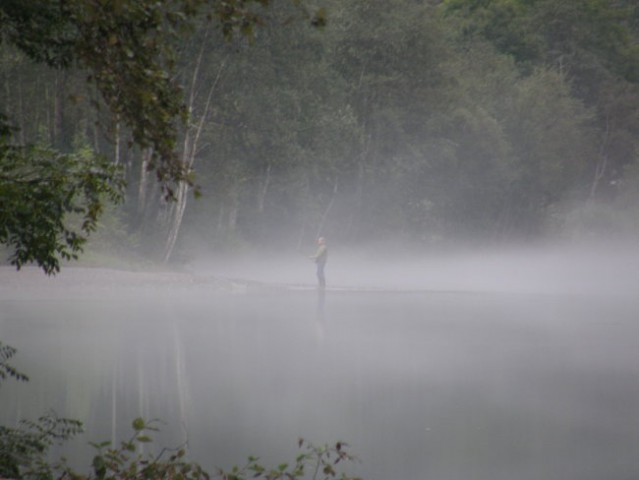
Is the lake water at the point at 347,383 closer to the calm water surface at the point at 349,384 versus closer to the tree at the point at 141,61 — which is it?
the calm water surface at the point at 349,384

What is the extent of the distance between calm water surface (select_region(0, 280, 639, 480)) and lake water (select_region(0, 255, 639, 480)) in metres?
0.03

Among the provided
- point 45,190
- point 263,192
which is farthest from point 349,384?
point 263,192

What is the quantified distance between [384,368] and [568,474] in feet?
25.7

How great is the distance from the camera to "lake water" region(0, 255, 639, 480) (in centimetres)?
1241

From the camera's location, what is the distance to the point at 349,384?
17.2 m

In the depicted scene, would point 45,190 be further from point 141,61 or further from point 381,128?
point 381,128

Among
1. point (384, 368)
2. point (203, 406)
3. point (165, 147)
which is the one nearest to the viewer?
point (165, 147)

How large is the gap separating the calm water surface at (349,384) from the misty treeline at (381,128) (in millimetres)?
4113

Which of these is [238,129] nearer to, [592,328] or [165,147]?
[592,328]

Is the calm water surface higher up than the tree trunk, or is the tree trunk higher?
the tree trunk

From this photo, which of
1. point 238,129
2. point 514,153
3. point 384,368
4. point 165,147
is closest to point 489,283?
point 238,129

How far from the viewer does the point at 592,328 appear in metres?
29.5

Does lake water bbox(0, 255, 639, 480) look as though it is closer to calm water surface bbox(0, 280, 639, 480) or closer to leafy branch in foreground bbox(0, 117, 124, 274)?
calm water surface bbox(0, 280, 639, 480)

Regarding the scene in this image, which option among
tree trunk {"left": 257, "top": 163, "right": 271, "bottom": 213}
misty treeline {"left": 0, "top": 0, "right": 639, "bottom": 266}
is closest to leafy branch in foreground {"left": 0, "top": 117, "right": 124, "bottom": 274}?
misty treeline {"left": 0, "top": 0, "right": 639, "bottom": 266}
